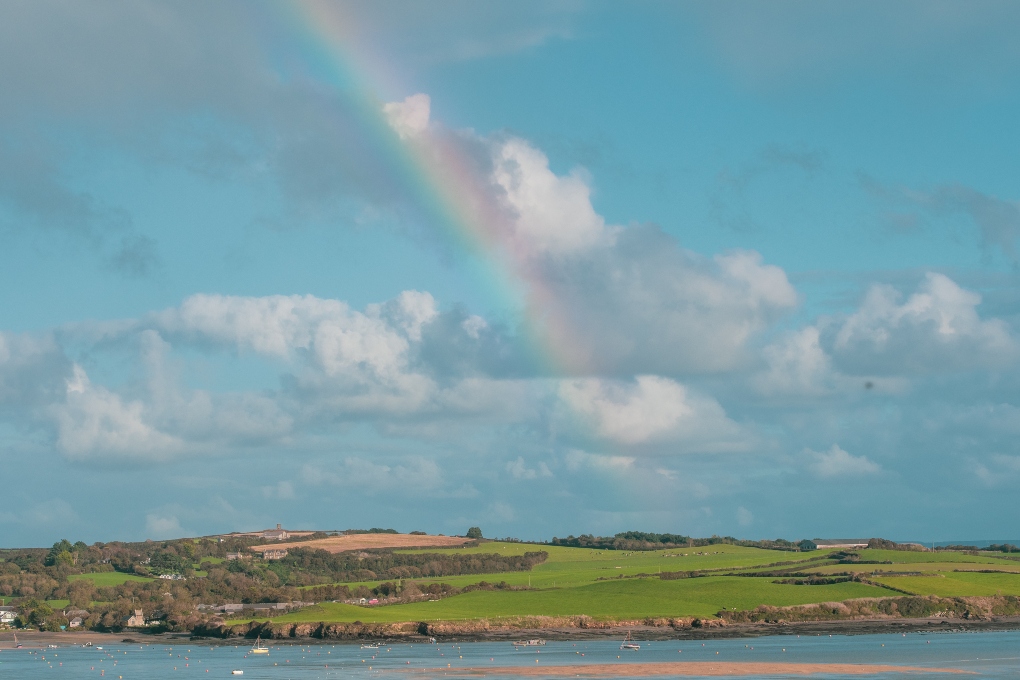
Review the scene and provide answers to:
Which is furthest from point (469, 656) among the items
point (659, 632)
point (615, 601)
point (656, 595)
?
point (656, 595)

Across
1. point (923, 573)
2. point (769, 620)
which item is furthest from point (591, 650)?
point (923, 573)

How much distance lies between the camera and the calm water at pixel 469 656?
357ft

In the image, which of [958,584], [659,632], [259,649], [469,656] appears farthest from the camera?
[958,584]

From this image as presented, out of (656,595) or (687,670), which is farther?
(656,595)

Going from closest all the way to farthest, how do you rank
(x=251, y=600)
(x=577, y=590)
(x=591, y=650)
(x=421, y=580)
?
1. (x=591, y=650)
2. (x=577, y=590)
3. (x=251, y=600)
4. (x=421, y=580)

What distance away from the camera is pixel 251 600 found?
178m

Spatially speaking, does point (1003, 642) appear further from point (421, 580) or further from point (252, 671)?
point (421, 580)

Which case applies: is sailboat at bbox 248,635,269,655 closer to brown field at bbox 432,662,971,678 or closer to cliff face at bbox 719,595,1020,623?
brown field at bbox 432,662,971,678

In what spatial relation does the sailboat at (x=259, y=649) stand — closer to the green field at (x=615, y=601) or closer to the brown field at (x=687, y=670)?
the green field at (x=615, y=601)

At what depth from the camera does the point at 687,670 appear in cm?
10469

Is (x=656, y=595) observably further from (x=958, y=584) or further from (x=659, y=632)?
(x=958, y=584)

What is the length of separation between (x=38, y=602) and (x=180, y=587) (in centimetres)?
2130

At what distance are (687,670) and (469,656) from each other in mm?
26732

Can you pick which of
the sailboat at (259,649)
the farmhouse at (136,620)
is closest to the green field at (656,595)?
the sailboat at (259,649)
